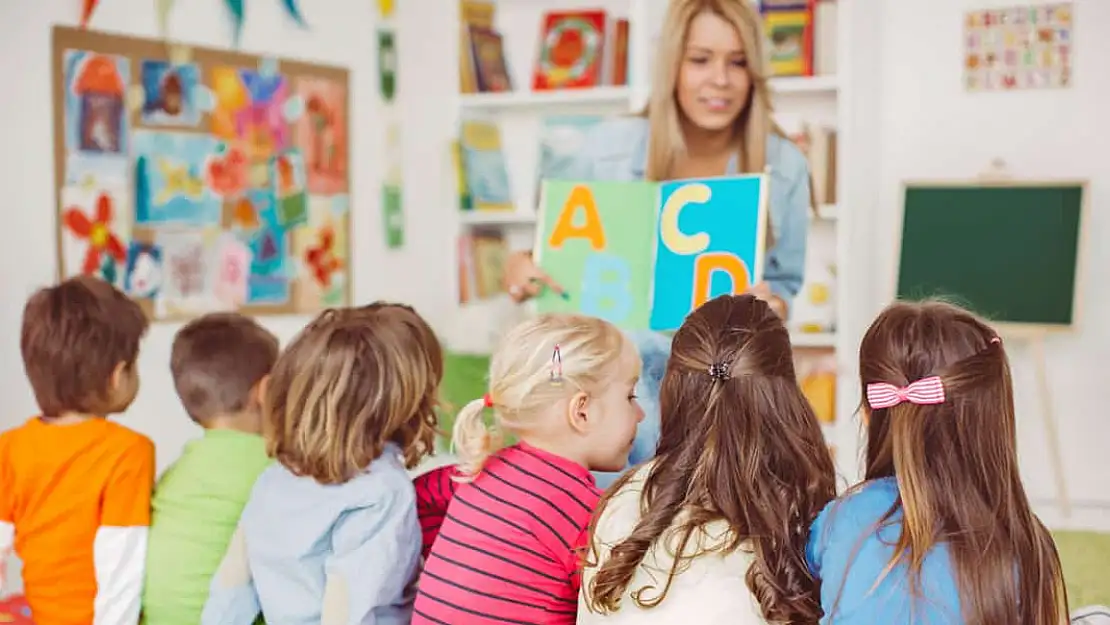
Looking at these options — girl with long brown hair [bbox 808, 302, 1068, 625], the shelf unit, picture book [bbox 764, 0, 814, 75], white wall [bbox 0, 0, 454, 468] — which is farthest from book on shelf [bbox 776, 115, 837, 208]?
girl with long brown hair [bbox 808, 302, 1068, 625]

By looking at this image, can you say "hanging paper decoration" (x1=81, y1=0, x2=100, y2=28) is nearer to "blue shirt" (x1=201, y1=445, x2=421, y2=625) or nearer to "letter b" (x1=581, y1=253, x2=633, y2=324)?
"letter b" (x1=581, y1=253, x2=633, y2=324)

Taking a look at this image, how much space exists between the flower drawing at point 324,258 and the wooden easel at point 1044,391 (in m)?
2.33

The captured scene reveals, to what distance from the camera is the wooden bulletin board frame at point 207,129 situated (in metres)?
3.43

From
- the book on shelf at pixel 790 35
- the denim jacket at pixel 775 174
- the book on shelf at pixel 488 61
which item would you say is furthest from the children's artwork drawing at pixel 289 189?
the denim jacket at pixel 775 174

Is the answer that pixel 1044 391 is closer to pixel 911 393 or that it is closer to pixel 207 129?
pixel 207 129

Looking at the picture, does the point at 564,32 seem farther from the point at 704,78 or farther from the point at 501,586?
the point at 501,586

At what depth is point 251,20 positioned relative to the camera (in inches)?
162

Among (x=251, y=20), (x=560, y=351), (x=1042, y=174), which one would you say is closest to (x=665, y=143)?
(x=560, y=351)

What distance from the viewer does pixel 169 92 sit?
3.78 meters

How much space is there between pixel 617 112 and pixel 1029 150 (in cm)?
153

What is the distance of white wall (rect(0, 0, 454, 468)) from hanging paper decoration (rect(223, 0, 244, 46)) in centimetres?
3

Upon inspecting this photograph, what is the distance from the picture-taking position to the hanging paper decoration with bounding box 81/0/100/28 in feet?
11.4

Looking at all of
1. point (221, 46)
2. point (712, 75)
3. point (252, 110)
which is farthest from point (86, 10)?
point (712, 75)

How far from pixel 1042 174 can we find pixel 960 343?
11.2 ft
